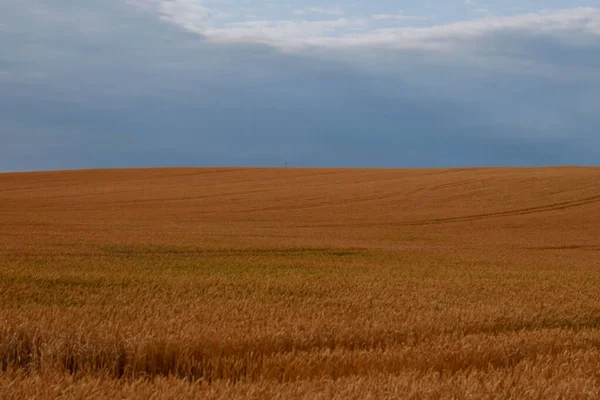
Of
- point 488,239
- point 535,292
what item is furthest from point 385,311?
point 488,239

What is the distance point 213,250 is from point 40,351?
1488cm

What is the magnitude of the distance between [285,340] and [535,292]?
709 cm

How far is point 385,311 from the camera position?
990 cm

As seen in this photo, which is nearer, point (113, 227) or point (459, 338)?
point (459, 338)

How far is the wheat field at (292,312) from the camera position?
565cm

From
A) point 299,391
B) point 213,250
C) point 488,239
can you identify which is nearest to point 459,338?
point 299,391

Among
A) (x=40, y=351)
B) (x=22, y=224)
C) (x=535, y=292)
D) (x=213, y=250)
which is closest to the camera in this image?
(x=40, y=351)

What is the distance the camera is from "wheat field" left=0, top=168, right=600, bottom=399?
18.5 ft

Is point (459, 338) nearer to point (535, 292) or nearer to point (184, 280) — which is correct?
point (535, 292)

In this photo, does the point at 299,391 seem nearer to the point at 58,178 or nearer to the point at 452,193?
the point at 452,193

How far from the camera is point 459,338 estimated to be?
840 cm

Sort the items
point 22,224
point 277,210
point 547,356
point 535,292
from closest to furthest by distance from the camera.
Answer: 1. point 547,356
2. point 535,292
3. point 22,224
4. point 277,210

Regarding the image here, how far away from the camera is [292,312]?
937cm

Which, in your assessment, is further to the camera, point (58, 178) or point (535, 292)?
point (58, 178)
